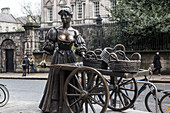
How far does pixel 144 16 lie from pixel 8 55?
14070 millimetres

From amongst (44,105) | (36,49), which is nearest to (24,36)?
(36,49)

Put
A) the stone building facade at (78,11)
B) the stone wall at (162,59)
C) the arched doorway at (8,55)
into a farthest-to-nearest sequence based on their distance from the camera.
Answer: the stone building facade at (78,11) → the arched doorway at (8,55) → the stone wall at (162,59)

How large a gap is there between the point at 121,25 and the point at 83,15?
25.1 metres

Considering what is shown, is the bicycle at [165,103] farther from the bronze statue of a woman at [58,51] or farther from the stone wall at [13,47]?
the stone wall at [13,47]

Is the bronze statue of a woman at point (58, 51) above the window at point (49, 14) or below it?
below

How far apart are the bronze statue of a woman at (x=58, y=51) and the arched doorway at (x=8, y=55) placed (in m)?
20.1

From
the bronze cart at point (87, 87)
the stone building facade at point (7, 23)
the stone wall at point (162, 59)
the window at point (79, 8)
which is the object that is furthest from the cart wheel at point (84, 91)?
the stone building facade at point (7, 23)

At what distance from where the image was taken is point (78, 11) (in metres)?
44.8

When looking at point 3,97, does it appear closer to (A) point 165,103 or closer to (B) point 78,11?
(A) point 165,103

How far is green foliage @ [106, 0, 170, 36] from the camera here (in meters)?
17.7

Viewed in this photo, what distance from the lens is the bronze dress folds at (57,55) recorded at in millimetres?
5730

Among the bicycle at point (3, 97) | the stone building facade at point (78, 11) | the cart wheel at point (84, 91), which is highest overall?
the stone building facade at point (78, 11)

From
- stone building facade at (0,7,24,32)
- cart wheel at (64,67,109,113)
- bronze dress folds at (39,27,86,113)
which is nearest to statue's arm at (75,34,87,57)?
bronze dress folds at (39,27,86,113)

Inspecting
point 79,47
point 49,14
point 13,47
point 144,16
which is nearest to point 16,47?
point 13,47
